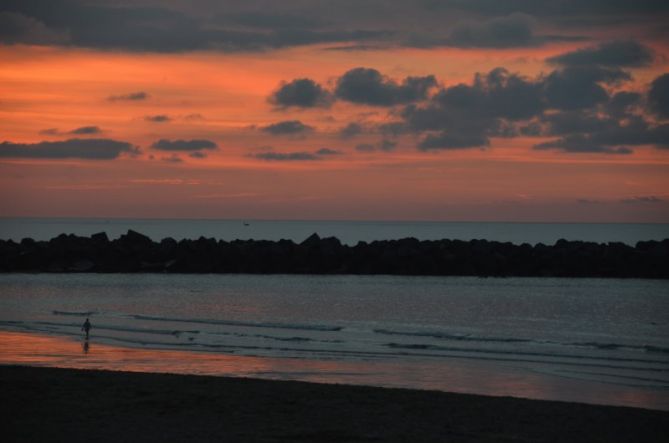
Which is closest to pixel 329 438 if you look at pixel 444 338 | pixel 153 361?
pixel 153 361

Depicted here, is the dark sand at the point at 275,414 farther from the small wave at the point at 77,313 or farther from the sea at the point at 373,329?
the small wave at the point at 77,313

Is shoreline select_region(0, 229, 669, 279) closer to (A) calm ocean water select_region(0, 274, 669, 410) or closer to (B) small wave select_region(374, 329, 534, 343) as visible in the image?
(A) calm ocean water select_region(0, 274, 669, 410)

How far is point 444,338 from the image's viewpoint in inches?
1035

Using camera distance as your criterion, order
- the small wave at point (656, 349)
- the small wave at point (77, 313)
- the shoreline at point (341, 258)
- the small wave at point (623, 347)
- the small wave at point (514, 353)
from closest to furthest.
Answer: the small wave at point (514, 353) < the small wave at point (656, 349) < the small wave at point (623, 347) < the small wave at point (77, 313) < the shoreline at point (341, 258)

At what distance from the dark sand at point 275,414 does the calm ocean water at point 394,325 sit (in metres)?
2.50

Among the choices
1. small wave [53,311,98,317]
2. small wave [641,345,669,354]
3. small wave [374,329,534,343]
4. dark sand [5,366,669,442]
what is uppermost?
small wave [53,311,98,317]

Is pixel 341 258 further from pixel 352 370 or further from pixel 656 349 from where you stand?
pixel 352 370

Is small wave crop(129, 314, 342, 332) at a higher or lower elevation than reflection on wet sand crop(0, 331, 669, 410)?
higher

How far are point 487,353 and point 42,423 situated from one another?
13627 millimetres

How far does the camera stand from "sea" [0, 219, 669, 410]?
19.1 m

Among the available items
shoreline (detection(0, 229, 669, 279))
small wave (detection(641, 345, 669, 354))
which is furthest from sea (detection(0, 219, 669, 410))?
shoreline (detection(0, 229, 669, 279))

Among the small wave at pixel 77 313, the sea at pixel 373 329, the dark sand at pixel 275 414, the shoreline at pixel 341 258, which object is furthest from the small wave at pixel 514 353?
the shoreline at pixel 341 258

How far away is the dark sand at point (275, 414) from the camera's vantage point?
12.1 meters

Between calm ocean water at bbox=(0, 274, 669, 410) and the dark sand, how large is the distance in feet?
8.21
